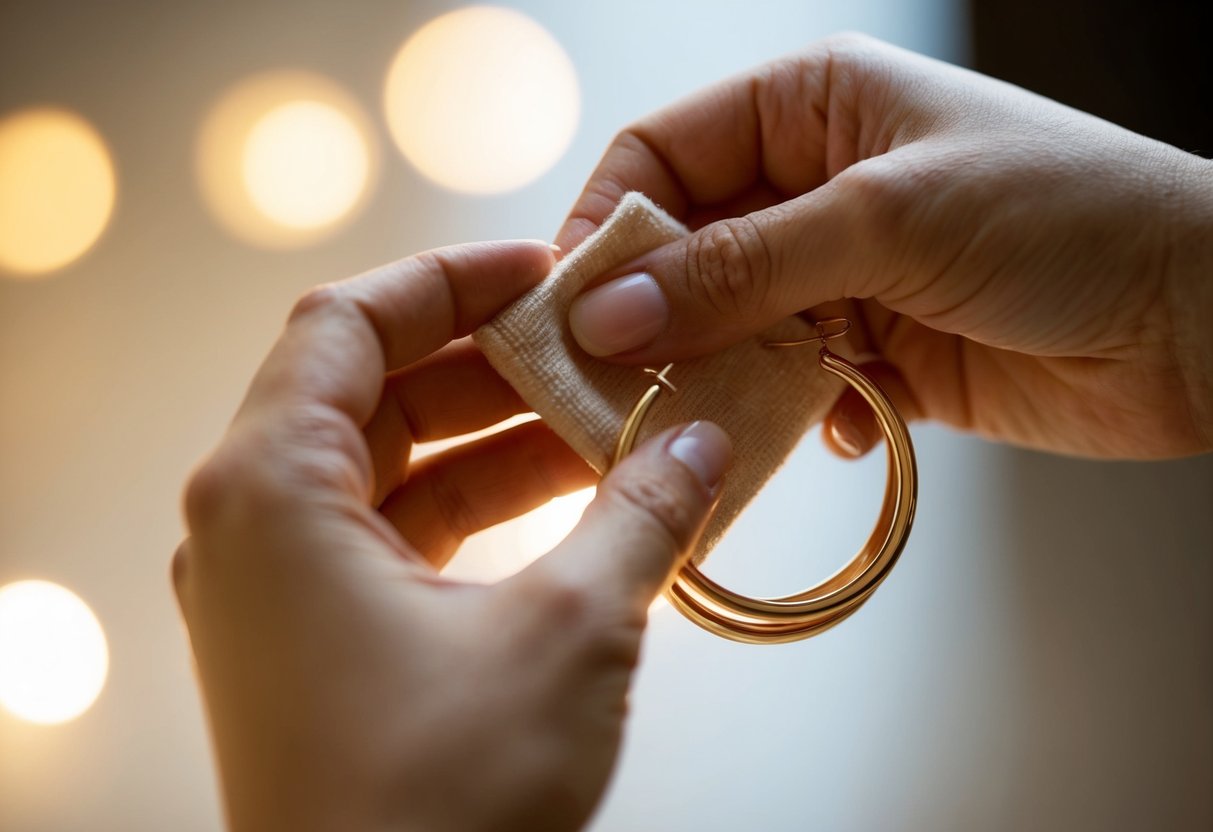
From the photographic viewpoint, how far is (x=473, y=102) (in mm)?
933

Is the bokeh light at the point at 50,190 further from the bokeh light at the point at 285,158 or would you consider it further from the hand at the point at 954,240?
the hand at the point at 954,240

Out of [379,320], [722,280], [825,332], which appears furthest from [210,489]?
[825,332]

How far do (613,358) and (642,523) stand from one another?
199 millimetres

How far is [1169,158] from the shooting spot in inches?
26.5

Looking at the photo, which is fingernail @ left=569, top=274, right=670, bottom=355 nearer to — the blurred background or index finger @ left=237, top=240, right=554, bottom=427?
index finger @ left=237, top=240, right=554, bottom=427

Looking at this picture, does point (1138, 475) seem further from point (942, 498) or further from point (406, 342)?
point (406, 342)

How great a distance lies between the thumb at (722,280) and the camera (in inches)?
24.6

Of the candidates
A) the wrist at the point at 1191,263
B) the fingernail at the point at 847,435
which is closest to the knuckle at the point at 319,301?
the fingernail at the point at 847,435

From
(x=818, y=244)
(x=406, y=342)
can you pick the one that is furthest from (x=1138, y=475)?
(x=406, y=342)

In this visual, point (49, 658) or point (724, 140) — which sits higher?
point (724, 140)

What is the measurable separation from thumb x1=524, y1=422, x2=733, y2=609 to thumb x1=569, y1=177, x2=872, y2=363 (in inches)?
4.1

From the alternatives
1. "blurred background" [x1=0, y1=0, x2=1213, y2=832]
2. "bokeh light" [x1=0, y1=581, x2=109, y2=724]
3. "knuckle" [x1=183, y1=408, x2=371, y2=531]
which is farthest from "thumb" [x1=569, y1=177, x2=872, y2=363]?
"bokeh light" [x1=0, y1=581, x2=109, y2=724]

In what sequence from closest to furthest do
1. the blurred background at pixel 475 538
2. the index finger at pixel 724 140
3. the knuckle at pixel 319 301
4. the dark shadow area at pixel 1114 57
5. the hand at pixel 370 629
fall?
the hand at pixel 370 629
the knuckle at pixel 319 301
the index finger at pixel 724 140
the blurred background at pixel 475 538
the dark shadow area at pixel 1114 57

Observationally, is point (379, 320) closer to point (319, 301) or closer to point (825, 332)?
point (319, 301)
